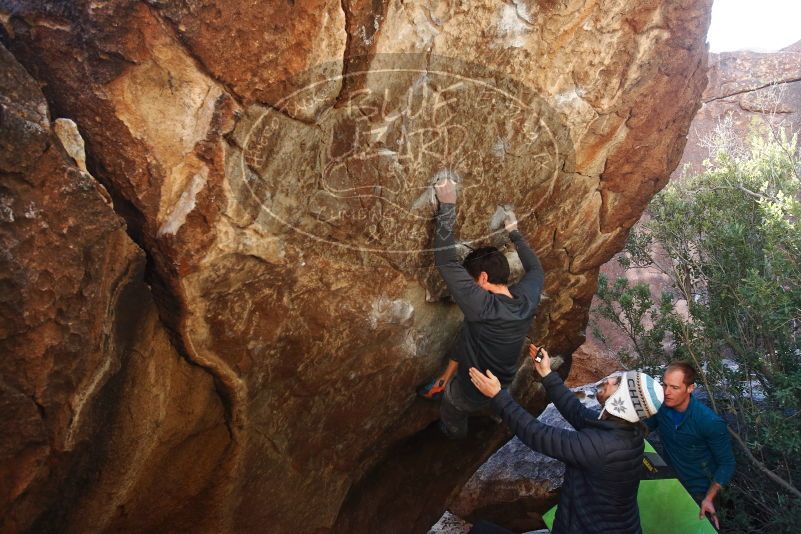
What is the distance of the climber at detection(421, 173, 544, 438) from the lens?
10.7 ft

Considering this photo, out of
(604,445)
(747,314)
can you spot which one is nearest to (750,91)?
(747,314)

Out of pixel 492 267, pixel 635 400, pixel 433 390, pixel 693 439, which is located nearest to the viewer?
pixel 635 400

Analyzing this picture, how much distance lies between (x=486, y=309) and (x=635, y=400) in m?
0.87

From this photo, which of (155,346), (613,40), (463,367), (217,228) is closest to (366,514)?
(463,367)

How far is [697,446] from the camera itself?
3906mm

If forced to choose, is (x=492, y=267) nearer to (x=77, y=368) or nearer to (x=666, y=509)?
(x=666, y=509)

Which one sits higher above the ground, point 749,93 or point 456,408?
point 749,93

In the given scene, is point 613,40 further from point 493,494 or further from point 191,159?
point 493,494

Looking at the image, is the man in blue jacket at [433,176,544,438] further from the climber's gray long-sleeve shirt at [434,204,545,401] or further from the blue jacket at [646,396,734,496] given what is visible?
the blue jacket at [646,396,734,496]

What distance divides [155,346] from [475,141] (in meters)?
2.03

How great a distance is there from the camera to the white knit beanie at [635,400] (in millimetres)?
2785

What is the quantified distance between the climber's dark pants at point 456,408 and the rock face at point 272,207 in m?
0.27

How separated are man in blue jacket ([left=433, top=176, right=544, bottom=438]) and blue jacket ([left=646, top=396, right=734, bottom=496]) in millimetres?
1177

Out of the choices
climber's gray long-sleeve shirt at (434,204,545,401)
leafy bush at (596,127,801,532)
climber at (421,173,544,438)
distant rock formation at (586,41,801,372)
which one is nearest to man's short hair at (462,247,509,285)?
climber at (421,173,544,438)
